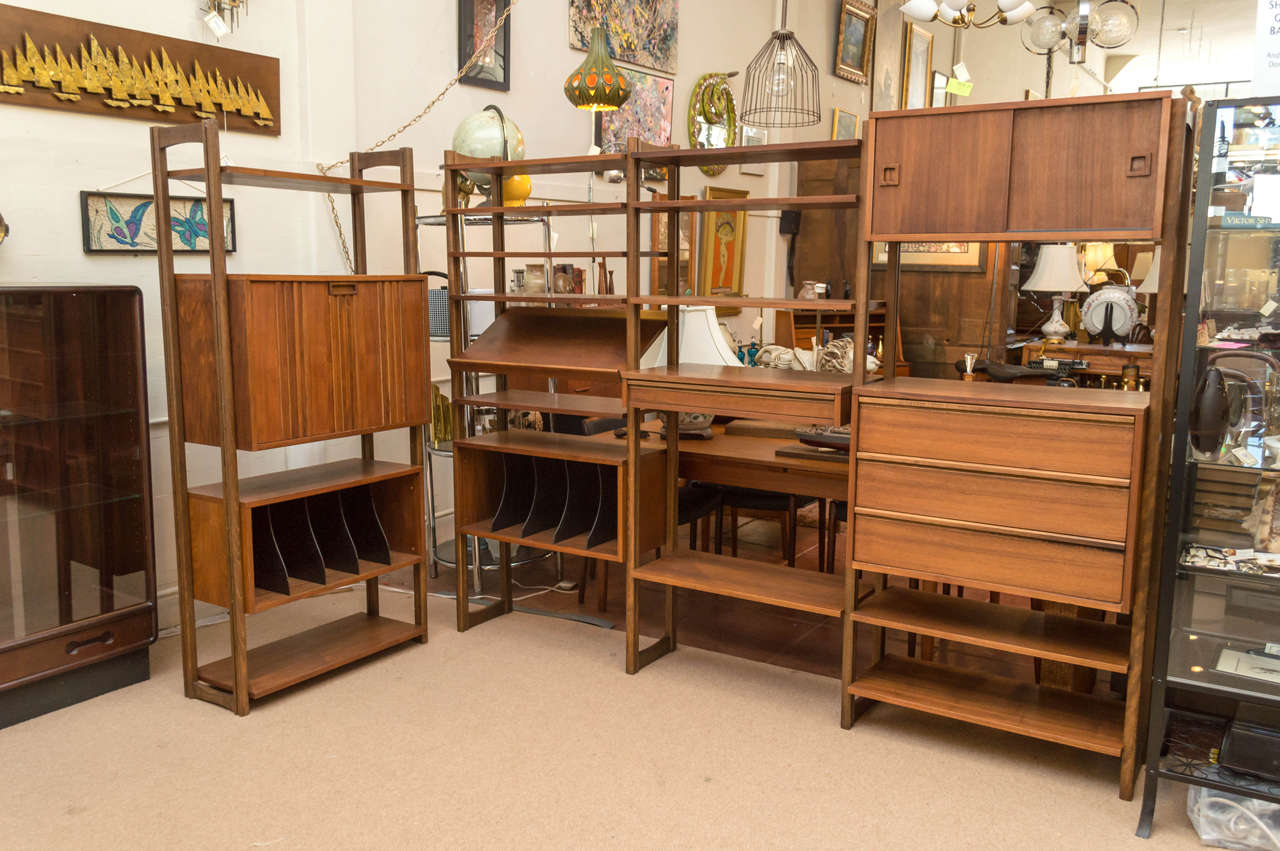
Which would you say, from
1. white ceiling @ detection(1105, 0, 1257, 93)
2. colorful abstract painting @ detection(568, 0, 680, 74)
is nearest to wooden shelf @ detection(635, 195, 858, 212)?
colorful abstract painting @ detection(568, 0, 680, 74)

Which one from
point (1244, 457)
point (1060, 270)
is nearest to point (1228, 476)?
point (1244, 457)

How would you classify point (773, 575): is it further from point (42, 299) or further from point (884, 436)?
point (42, 299)

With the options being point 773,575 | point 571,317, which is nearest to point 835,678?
point 773,575

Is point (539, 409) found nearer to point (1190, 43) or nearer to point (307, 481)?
point (307, 481)

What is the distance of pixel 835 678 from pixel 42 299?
293 centimetres

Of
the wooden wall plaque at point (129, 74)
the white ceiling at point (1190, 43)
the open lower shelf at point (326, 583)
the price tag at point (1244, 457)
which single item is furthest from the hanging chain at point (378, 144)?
the white ceiling at point (1190, 43)

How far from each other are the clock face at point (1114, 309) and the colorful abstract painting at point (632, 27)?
129 inches

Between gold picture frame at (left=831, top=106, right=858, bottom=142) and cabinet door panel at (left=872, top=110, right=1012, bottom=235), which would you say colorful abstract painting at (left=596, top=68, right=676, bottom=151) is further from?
cabinet door panel at (left=872, top=110, right=1012, bottom=235)

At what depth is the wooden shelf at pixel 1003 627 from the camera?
9.12 feet

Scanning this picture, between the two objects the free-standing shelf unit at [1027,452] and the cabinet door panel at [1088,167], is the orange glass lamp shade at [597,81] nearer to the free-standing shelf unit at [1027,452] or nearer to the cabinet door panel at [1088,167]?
the free-standing shelf unit at [1027,452]

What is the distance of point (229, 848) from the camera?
2469mm

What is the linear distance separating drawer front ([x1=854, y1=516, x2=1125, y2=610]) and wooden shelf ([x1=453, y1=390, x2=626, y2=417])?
1096 millimetres

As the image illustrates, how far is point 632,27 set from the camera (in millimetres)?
6406

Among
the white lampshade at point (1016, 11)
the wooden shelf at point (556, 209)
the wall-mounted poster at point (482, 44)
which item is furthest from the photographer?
the white lampshade at point (1016, 11)
